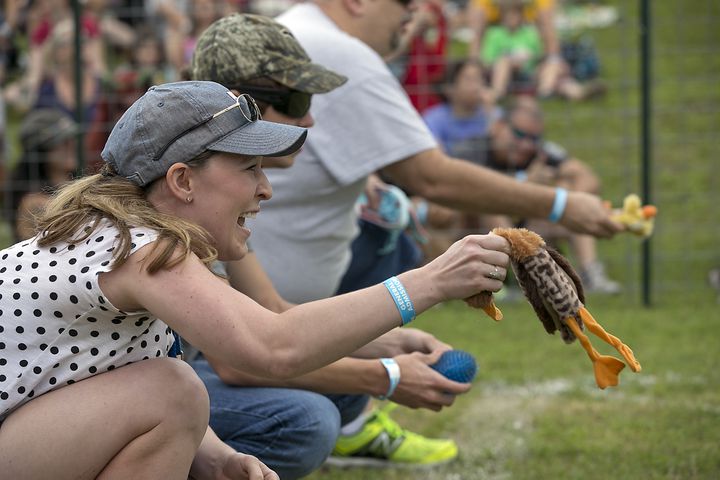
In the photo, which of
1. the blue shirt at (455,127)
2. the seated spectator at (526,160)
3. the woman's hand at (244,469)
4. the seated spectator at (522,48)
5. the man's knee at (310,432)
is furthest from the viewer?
the seated spectator at (522,48)

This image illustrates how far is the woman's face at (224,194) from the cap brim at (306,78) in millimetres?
797

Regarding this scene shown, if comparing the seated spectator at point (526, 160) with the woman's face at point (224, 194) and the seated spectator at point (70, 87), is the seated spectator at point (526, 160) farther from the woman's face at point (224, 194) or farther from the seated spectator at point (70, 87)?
the woman's face at point (224, 194)

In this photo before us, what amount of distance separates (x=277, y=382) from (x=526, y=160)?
4.87 metres

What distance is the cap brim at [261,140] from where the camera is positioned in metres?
2.42

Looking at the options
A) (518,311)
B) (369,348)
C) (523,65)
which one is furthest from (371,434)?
(523,65)

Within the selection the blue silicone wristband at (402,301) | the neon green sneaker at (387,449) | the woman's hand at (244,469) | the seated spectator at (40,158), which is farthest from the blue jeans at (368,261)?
the seated spectator at (40,158)

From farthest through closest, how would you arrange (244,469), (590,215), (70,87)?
(70,87), (590,215), (244,469)

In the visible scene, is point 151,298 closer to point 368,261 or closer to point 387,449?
point 387,449

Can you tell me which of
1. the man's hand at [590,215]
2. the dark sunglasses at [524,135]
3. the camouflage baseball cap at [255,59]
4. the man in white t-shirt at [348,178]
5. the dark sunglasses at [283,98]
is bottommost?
the dark sunglasses at [524,135]

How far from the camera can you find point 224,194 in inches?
96.6

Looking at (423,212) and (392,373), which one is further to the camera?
(423,212)

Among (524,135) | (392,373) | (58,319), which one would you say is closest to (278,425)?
(392,373)

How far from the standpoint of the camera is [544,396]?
15.9 feet

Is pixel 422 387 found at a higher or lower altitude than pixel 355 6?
lower
